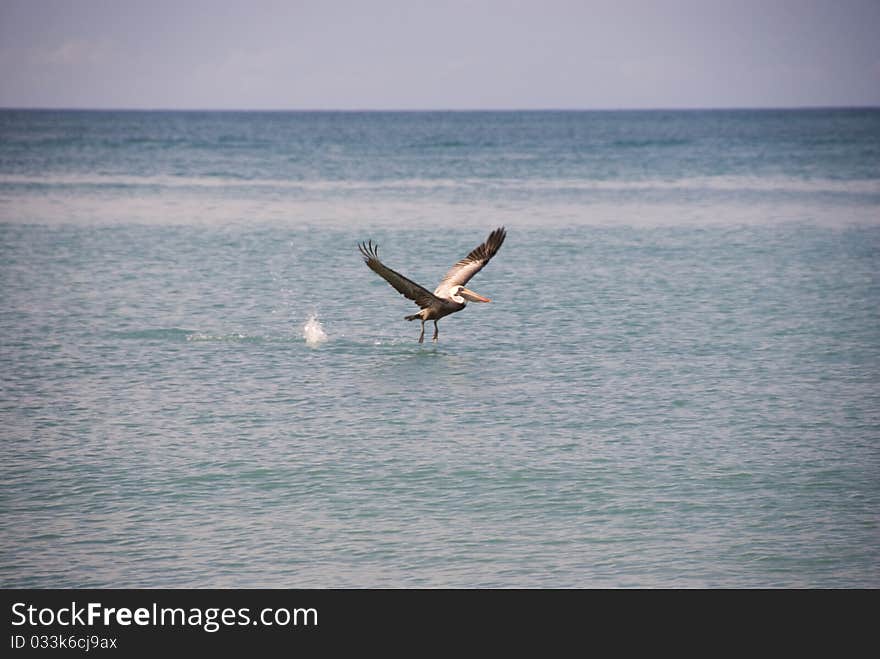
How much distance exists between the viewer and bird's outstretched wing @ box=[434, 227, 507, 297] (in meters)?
19.8

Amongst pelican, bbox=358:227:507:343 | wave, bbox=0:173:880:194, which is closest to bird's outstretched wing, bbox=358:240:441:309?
pelican, bbox=358:227:507:343

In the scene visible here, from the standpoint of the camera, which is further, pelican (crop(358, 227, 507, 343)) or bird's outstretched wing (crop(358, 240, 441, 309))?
pelican (crop(358, 227, 507, 343))

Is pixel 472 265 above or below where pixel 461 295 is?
above

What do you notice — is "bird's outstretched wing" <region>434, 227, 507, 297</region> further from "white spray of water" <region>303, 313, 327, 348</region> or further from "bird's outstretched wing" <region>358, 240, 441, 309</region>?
"white spray of water" <region>303, 313, 327, 348</region>

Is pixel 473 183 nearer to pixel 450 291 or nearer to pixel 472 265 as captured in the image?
pixel 472 265

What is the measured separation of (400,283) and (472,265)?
232 centimetres

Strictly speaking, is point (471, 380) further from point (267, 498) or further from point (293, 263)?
point (293, 263)

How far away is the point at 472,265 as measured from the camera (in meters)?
20.2

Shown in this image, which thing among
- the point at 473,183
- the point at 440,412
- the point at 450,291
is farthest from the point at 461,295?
the point at 473,183

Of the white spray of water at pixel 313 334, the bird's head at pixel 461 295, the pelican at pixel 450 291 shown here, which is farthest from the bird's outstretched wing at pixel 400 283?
the white spray of water at pixel 313 334

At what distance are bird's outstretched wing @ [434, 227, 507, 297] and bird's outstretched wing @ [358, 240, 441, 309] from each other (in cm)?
44

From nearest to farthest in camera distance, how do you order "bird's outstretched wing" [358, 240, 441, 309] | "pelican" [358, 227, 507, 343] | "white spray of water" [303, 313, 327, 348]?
"bird's outstretched wing" [358, 240, 441, 309], "pelican" [358, 227, 507, 343], "white spray of water" [303, 313, 327, 348]

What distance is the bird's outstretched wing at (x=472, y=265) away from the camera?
19766 mm

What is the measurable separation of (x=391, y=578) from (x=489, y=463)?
3.36 metres
